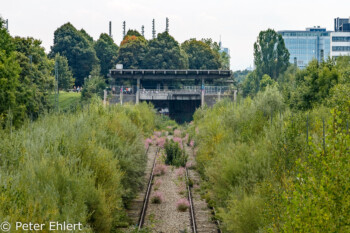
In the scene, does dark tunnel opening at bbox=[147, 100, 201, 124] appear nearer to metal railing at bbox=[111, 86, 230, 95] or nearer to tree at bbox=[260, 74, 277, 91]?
metal railing at bbox=[111, 86, 230, 95]

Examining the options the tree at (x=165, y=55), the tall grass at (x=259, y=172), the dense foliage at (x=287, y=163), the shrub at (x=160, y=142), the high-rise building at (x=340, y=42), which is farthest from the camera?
the high-rise building at (x=340, y=42)

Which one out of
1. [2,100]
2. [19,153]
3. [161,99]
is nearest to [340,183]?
[19,153]

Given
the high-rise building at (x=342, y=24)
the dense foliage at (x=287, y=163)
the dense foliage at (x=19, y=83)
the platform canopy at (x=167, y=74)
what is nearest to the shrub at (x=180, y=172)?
the dense foliage at (x=287, y=163)

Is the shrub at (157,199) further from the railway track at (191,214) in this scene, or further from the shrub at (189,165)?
the shrub at (189,165)

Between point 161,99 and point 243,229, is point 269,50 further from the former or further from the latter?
point 243,229

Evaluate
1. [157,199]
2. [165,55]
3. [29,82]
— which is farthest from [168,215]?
[165,55]

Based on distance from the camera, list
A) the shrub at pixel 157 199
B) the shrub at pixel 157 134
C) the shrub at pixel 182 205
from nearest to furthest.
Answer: the shrub at pixel 182 205
the shrub at pixel 157 199
the shrub at pixel 157 134

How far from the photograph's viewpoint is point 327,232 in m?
9.66

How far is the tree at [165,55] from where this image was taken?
92.4 metres

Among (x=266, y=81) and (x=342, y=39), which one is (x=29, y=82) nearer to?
(x=266, y=81)

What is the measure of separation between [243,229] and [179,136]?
44.3m

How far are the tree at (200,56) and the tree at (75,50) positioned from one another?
2065cm

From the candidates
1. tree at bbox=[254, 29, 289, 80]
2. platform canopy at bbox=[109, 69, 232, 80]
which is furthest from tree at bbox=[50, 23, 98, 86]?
tree at bbox=[254, 29, 289, 80]

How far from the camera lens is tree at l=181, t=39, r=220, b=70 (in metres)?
101
